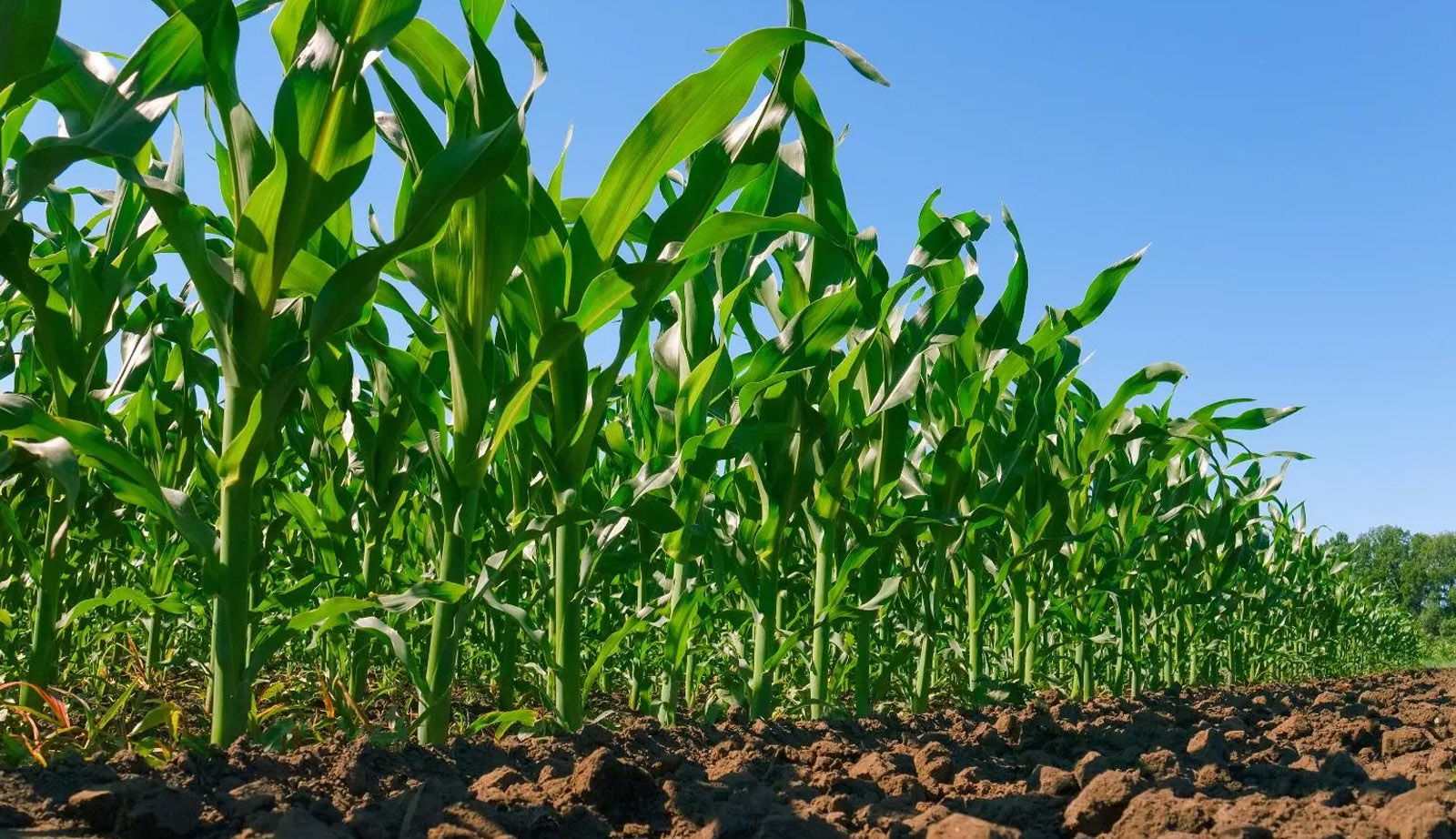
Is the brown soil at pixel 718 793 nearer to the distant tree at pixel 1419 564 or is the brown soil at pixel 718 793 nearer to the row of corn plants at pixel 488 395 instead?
the row of corn plants at pixel 488 395

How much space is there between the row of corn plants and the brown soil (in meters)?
0.23

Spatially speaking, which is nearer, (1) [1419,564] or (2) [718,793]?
(2) [718,793]

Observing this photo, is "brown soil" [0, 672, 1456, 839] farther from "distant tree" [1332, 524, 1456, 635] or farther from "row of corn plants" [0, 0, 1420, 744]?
"distant tree" [1332, 524, 1456, 635]

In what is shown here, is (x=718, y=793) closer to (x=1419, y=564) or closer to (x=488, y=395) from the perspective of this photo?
(x=488, y=395)

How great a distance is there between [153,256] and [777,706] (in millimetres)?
2534

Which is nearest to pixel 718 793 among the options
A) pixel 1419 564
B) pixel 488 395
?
pixel 488 395

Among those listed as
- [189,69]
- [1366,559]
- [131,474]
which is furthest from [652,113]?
[1366,559]

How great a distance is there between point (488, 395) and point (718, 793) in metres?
0.87

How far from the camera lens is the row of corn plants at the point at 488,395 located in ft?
5.58

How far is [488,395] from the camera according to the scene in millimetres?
1970

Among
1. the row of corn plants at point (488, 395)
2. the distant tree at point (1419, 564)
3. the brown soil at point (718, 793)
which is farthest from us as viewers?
the distant tree at point (1419, 564)

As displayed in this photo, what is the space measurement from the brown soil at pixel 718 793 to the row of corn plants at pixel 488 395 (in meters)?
0.23

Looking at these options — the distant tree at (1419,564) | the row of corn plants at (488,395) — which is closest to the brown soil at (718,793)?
the row of corn plants at (488,395)

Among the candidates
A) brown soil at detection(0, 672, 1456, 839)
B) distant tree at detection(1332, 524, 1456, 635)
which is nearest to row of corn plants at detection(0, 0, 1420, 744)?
brown soil at detection(0, 672, 1456, 839)
